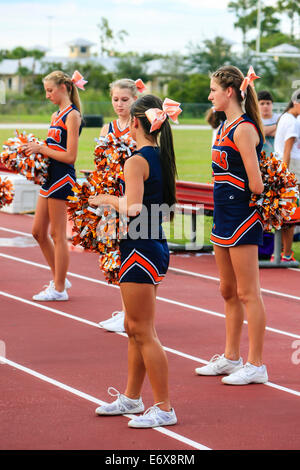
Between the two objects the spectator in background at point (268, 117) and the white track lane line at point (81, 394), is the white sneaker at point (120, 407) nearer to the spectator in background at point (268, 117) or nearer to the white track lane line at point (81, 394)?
the white track lane line at point (81, 394)

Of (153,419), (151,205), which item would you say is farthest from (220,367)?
(151,205)

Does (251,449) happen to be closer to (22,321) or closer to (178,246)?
(22,321)

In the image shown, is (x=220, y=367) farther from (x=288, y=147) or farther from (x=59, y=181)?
(x=288, y=147)

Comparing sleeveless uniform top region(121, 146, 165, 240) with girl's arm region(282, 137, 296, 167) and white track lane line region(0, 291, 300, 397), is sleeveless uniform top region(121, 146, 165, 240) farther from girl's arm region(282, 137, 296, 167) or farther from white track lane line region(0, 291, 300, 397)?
girl's arm region(282, 137, 296, 167)

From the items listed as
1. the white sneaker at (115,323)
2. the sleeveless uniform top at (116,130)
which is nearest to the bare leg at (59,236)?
the white sneaker at (115,323)

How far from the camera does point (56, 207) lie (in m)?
7.93

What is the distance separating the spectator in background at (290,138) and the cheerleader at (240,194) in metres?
4.49

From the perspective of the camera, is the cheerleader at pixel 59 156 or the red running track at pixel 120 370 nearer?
the red running track at pixel 120 370

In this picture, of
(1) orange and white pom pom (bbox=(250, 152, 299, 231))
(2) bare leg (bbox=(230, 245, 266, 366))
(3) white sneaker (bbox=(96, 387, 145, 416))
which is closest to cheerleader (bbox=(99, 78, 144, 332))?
(1) orange and white pom pom (bbox=(250, 152, 299, 231))

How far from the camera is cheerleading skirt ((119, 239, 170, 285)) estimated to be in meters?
4.73

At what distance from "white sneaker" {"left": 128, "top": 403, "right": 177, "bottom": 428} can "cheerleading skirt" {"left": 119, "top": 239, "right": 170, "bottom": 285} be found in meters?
0.75

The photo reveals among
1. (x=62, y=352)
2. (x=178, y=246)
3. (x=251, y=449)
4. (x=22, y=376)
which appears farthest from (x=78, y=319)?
(x=178, y=246)

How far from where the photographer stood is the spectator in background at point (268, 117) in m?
11.7
